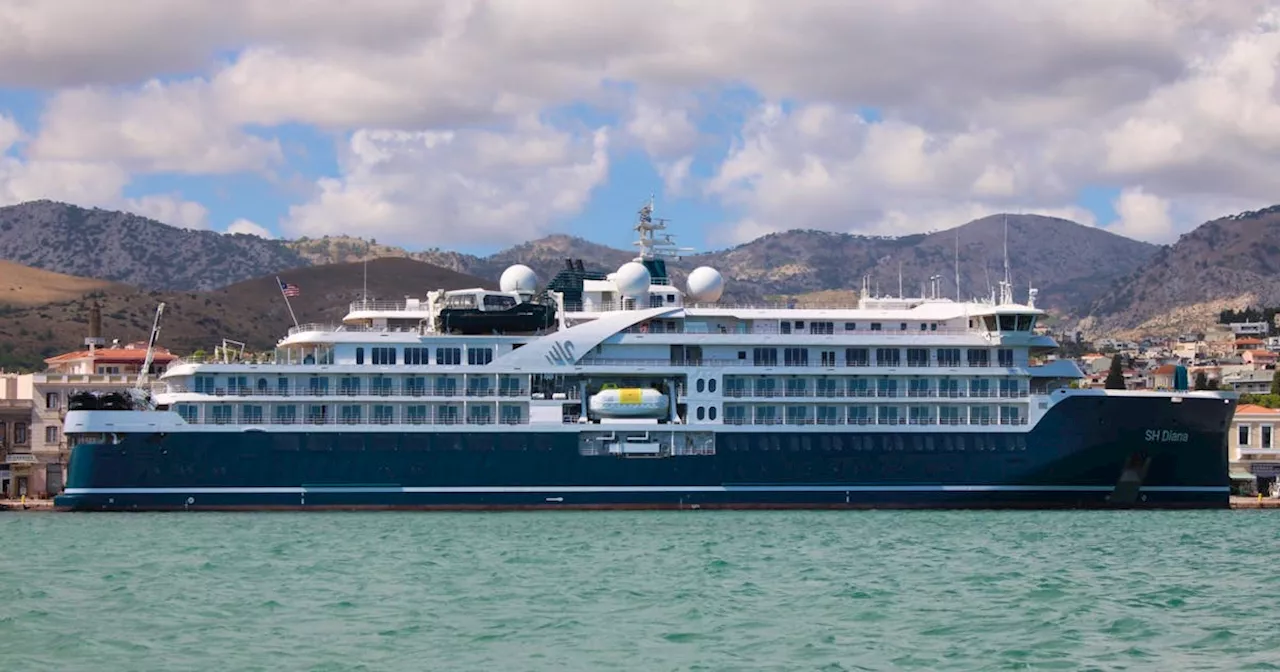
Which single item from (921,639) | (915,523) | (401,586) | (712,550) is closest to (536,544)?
(712,550)

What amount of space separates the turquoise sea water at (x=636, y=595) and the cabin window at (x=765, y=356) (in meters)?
8.68

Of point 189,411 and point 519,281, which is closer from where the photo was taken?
point 189,411

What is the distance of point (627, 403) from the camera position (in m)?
56.7

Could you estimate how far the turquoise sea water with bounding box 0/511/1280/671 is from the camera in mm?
27422

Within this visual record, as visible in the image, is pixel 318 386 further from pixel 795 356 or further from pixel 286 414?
pixel 795 356

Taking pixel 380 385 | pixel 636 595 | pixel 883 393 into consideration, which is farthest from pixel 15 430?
pixel 636 595

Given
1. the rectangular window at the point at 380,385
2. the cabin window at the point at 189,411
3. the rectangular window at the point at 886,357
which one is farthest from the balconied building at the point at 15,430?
the rectangular window at the point at 886,357

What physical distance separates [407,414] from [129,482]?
8827 millimetres

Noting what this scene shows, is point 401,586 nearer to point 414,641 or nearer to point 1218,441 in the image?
point 414,641

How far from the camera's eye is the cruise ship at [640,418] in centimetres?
5544

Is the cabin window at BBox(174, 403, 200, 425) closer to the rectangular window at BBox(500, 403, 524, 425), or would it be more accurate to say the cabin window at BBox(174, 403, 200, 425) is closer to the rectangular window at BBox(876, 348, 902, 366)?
the rectangular window at BBox(500, 403, 524, 425)

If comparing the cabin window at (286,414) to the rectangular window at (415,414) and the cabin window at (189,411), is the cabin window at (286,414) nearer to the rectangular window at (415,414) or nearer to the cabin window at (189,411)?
the cabin window at (189,411)

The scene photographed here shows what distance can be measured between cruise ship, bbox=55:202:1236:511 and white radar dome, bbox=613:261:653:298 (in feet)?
0.34

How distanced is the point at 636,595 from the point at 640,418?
23.1m
